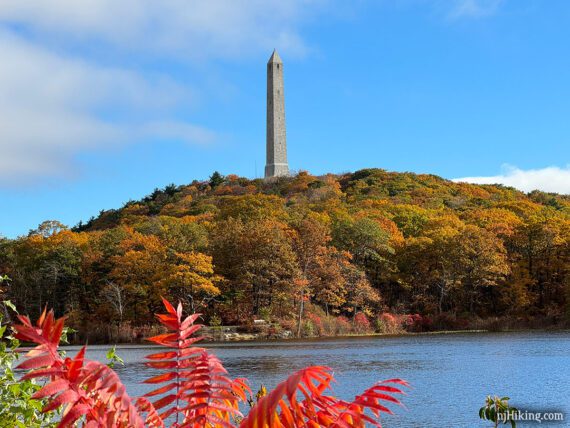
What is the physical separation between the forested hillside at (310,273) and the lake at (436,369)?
11.4m

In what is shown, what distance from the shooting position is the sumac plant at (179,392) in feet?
6.32

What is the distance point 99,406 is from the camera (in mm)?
2121

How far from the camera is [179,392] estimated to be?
7.62ft

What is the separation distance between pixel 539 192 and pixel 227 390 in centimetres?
10236

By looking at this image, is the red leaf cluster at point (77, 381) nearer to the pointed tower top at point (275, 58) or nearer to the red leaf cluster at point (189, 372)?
the red leaf cluster at point (189, 372)

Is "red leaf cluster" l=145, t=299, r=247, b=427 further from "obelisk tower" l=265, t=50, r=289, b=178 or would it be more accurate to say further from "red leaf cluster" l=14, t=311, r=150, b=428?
"obelisk tower" l=265, t=50, r=289, b=178

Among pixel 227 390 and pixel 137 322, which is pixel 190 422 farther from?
pixel 137 322

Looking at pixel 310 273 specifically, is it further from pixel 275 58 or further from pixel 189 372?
pixel 189 372

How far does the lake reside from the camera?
695 inches

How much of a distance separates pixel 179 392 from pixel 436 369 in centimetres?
2501

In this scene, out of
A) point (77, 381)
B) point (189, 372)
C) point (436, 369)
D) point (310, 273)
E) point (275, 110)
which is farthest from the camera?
point (275, 110)

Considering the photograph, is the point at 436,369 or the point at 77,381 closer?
the point at 77,381

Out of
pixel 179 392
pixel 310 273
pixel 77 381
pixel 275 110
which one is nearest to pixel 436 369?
pixel 179 392

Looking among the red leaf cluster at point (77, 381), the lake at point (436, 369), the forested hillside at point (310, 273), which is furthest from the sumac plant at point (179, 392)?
the forested hillside at point (310, 273)
